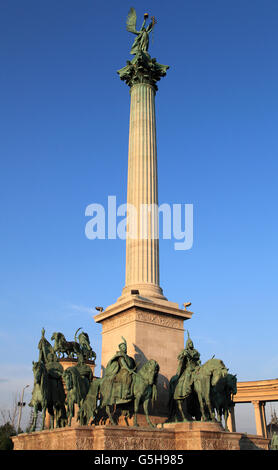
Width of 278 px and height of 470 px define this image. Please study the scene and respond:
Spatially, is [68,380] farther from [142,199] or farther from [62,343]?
[62,343]

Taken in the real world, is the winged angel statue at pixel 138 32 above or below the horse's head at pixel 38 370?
above

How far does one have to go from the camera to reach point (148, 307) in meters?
22.3

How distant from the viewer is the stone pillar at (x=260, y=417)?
43.2 meters

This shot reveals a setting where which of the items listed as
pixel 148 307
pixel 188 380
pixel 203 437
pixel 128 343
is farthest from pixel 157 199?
pixel 203 437

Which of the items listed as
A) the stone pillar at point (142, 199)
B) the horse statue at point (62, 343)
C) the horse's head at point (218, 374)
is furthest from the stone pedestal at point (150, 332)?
the horse statue at point (62, 343)

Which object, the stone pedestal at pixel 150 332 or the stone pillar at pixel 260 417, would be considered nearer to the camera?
the stone pedestal at pixel 150 332

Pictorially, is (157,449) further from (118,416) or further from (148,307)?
(148,307)

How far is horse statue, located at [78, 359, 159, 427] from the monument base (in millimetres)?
1068

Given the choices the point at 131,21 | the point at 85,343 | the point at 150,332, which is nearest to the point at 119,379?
the point at 150,332

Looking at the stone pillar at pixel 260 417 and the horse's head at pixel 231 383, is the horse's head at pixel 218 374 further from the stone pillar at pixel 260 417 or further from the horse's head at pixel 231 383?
the stone pillar at pixel 260 417

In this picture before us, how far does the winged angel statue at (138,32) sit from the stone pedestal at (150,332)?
16.7m
